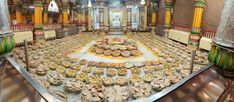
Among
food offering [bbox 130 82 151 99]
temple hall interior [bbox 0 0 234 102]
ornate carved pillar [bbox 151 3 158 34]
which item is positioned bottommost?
food offering [bbox 130 82 151 99]

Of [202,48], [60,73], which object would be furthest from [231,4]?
[202,48]

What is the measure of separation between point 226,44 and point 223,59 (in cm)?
10

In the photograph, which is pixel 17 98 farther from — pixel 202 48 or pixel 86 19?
pixel 86 19

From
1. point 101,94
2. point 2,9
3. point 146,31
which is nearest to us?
point 2,9

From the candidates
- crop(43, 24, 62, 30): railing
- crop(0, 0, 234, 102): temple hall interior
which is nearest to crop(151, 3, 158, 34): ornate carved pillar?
crop(0, 0, 234, 102): temple hall interior

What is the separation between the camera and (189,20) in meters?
9.53

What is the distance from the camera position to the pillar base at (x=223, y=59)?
40.6 inches

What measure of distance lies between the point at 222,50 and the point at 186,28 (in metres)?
9.07

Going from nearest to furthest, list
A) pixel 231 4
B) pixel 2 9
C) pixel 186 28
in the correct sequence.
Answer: pixel 231 4, pixel 2 9, pixel 186 28

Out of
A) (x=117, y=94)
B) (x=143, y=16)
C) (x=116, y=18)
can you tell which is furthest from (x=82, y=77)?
(x=116, y=18)

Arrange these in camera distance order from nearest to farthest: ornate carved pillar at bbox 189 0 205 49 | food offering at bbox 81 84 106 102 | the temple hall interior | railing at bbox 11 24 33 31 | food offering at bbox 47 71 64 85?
1. the temple hall interior
2. food offering at bbox 81 84 106 102
3. food offering at bbox 47 71 64 85
4. ornate carved pillar at bbox 189 0 205 49
5. railing at bbox 11 24 33 31

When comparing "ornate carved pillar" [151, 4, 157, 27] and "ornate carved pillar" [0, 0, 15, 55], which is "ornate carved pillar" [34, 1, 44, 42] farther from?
"ornate carved pillar" [151, 4, 157, 27]

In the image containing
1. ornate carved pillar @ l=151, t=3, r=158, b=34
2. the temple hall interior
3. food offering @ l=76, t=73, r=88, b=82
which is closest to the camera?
the temple hall interior

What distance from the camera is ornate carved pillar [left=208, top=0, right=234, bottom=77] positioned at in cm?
101
